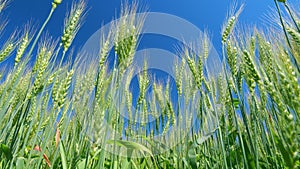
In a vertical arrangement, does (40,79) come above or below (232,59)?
below

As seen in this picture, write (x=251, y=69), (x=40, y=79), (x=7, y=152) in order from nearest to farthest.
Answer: (x=251, y=69)
(x=7, y=152)
(x=40, y=79)

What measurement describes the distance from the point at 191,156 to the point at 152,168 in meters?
0.48

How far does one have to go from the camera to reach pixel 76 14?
1.61 metres

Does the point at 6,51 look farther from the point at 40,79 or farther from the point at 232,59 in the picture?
the point at 232,59

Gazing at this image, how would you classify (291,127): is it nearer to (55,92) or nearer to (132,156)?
(55,92)

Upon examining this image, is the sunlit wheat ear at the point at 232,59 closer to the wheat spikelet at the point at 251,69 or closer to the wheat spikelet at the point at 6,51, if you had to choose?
the wheat spikelet at the point at 251,69

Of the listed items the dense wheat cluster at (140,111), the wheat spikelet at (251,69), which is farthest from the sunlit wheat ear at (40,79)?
the wheat spikelet at (251,69)

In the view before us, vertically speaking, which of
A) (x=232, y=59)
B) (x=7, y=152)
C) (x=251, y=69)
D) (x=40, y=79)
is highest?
(x=232, y=59)

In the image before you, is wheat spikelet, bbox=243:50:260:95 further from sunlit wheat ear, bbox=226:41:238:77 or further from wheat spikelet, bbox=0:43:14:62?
wheat spikelet, bbox=0:43:14:62

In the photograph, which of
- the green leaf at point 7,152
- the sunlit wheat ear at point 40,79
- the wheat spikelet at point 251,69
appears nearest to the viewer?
the wheat spikelet at point 251,69

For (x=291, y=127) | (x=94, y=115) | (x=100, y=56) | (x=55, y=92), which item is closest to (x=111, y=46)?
(x=100, y=56)

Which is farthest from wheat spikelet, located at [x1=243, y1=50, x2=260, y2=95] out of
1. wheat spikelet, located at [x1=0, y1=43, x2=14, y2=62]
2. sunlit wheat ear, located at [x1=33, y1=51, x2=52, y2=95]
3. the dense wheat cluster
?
wheat spikelet, located at [x1=0, y1=43, x2=14, y2=62]

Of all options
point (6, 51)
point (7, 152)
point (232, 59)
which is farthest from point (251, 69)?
point (6, 51)

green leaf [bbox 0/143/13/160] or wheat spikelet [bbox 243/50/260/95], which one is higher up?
wheat spikelet [bbox 243/50/260/95]
